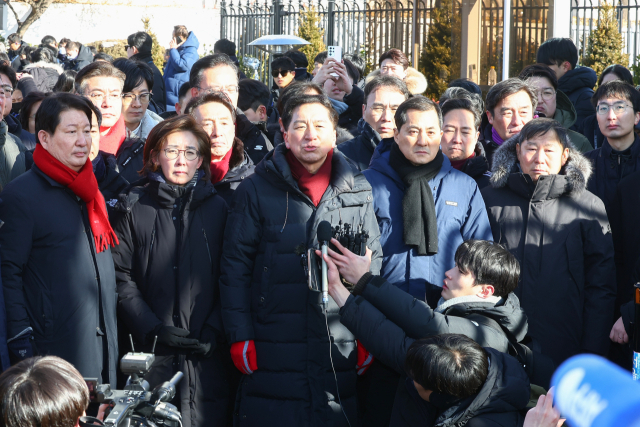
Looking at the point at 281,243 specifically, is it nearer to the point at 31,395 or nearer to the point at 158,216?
the point at 158,216

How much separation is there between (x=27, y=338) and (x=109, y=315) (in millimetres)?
406

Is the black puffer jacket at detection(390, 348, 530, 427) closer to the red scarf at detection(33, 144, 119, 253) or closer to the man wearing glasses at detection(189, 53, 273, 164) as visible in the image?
the red scarf at detection(33, 144, 119, 253)

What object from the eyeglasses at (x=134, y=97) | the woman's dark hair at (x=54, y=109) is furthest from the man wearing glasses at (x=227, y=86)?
the woman's dark hair at (x=54, y=109)

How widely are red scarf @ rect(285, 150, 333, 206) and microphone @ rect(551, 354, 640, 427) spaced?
98.6 inches

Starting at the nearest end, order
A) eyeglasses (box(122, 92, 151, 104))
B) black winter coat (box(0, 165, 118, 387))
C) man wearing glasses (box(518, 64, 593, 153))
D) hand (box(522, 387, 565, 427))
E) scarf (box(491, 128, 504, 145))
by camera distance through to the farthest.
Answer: hand (box(522, 387, 565, 427)) < black winter coat (box(0, 165, 118, 387)) < scarf (box(491, 128, 504, 145)) < eyeglasses (box(122, 92, 151, 104)) < man wearing glasses (box(518, 64, 593, 153))

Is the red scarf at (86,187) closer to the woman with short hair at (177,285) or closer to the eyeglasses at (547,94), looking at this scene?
the woman with short hair at (177,285)

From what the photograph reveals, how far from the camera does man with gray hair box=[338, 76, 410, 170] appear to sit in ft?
15.0

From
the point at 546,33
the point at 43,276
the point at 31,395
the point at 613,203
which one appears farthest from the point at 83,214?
the point at 546,33

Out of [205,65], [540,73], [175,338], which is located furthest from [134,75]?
[540,73]

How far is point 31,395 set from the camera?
79.1 inches

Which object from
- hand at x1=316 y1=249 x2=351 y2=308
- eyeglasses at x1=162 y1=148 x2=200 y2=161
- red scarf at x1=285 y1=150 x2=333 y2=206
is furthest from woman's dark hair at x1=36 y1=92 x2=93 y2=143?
hand at x1=316 y1=249 x2=351 y2=308

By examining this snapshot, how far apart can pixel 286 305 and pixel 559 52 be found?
452 cm

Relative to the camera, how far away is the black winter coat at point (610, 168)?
449 cm

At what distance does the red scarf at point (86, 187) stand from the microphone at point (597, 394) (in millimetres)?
2746
